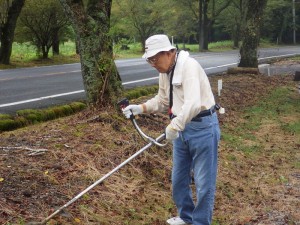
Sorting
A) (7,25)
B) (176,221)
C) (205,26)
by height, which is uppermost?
(205,26)

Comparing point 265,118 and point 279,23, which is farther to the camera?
point 279,23

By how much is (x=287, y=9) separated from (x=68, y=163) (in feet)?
196

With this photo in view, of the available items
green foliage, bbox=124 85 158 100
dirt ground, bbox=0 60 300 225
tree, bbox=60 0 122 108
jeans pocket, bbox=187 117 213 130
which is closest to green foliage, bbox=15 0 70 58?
green foliage, bbox=124 85 158 100

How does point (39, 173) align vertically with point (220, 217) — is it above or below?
above

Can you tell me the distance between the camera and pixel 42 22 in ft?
82.5

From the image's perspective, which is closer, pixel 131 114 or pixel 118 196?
pixel 131 114

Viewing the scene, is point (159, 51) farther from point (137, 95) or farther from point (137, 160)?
point (137, 95)

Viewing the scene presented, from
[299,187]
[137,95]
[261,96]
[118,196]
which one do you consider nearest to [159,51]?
[118,196]

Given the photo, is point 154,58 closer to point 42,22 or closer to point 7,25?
point 7,25

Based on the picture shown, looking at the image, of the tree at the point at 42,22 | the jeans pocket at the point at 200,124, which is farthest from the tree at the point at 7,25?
the jeans pocket at the point at 200,124

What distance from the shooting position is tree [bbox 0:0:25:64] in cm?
2216

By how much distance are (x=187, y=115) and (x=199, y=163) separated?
62 cm

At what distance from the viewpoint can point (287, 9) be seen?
60031mm

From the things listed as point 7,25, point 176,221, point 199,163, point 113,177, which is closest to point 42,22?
point 7,25
